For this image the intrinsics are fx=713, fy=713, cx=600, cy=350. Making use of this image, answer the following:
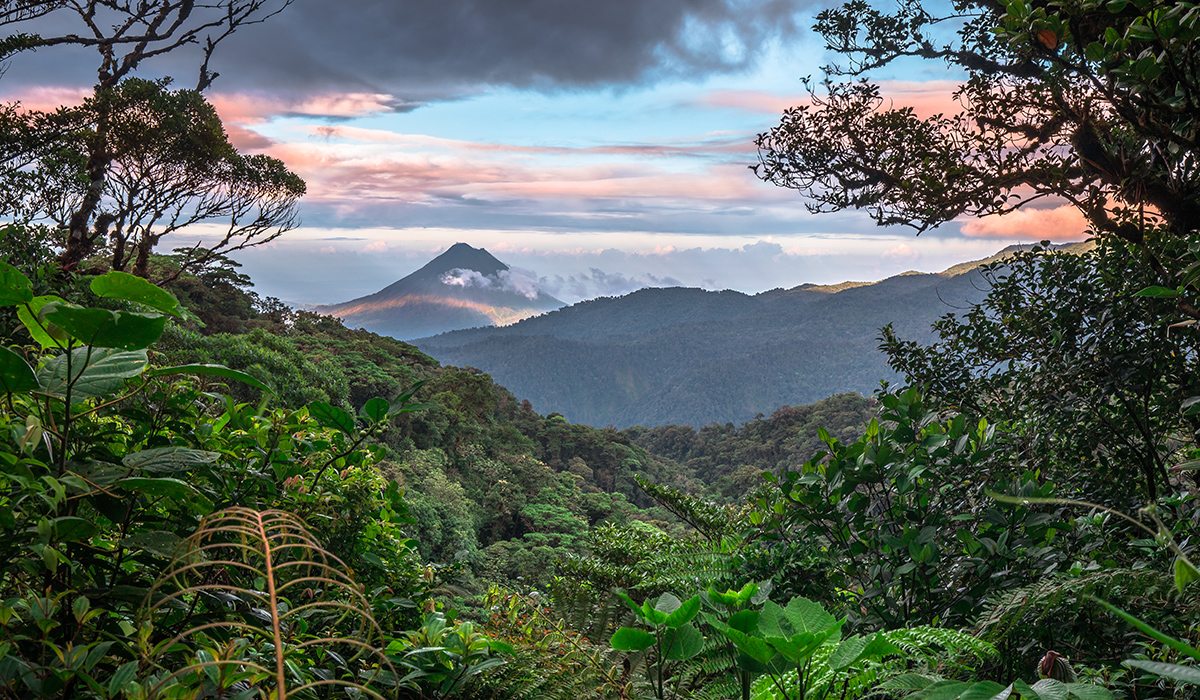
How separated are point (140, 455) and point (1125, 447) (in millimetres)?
3103

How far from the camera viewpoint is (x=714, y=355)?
8500 cm

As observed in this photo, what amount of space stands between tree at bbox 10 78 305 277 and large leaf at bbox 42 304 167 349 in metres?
9.54

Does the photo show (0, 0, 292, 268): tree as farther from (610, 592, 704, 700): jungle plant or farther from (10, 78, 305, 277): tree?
(610, 592, 704, 700): jungle plant

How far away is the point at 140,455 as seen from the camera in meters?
0.73

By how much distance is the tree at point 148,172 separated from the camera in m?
9.38

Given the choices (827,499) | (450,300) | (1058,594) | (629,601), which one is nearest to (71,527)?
(629,601)

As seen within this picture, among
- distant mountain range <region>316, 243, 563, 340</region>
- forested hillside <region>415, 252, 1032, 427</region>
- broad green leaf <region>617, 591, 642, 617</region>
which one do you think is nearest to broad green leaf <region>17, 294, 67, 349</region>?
broad green leaf <region>617, 591, 642, 617</region>

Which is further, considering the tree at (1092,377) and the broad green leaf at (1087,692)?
the tree at (1092,377)

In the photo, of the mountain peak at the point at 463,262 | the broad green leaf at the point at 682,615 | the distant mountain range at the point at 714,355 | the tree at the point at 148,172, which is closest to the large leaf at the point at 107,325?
the broad green leaf at the point at 682,615

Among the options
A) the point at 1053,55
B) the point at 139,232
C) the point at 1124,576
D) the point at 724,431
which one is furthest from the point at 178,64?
the point at 724,431

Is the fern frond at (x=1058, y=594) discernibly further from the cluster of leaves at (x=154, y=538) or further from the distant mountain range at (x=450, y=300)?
the distant mountain range at (x=450, y=300)

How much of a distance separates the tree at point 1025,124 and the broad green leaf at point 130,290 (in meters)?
1.73

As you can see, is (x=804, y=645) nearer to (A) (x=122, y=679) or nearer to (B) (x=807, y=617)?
(B) (x=807, y=617)

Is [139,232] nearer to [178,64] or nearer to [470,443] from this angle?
[178,64]
